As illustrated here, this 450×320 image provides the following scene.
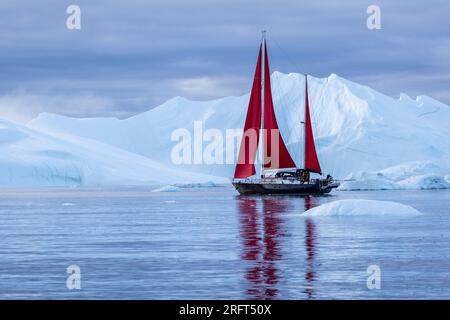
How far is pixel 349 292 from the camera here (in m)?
20.1

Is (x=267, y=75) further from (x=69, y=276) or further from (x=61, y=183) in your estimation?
(x=61, y=183)

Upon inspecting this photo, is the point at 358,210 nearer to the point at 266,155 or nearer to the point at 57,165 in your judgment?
the point at 266,155

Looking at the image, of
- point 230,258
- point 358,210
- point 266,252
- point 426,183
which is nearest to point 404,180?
point 426,183

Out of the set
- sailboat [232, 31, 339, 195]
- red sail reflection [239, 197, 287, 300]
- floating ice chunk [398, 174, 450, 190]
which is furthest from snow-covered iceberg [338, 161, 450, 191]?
red sail reflection [239, 197, 287, 300]

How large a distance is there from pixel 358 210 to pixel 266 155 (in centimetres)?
3628

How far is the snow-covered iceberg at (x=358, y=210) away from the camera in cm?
4648

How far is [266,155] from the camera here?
82688mm

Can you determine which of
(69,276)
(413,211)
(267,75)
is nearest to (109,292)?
(69,276)

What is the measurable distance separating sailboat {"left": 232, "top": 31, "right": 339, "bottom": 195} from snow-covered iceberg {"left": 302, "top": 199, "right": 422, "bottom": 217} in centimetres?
3140

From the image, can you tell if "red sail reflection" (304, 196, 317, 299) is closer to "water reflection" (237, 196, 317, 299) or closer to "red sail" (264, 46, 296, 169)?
"water reflection" (237, 196, 317, 299)

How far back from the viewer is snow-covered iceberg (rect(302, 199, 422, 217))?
46478 mm
